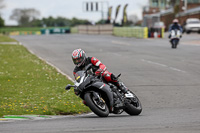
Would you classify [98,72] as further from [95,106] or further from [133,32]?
[133,32]

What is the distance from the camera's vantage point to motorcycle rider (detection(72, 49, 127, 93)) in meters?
8.74

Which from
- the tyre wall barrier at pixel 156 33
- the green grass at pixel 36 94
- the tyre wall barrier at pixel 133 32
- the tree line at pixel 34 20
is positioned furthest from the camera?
the tree line at pixel 34 20

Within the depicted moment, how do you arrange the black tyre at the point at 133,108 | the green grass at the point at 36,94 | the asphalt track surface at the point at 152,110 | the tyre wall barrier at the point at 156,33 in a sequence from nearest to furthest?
the asphalt track surface at the point at 152,110 → the black tyre at the point at 133,108 → the green grass at the point at 36,94 → the tyre wall barrier at the point at 156,33

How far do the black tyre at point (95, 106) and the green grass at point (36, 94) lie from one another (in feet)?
4.82

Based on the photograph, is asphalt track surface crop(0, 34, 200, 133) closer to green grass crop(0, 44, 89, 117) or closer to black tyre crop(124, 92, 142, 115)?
black tyre crop(124, 92, 142, 115)

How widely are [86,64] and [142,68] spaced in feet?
33.6

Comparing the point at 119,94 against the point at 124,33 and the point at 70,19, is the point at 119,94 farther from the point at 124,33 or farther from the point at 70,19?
the point at 70,19

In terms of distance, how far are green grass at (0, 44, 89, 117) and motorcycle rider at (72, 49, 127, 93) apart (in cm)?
131

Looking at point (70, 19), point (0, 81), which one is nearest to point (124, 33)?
point (0, 81)

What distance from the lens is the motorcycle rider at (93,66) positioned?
874cm

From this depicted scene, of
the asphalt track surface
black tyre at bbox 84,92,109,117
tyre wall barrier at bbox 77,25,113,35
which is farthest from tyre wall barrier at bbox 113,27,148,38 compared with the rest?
black tyre at bbox 84,92,109,117

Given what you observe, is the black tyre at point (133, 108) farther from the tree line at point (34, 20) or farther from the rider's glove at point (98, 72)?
the tree line at point (34, 20)

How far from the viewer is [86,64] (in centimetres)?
895

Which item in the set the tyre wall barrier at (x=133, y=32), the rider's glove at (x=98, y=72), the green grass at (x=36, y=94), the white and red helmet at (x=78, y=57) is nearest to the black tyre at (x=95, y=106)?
the rider's glove at (x=98, y=72)
